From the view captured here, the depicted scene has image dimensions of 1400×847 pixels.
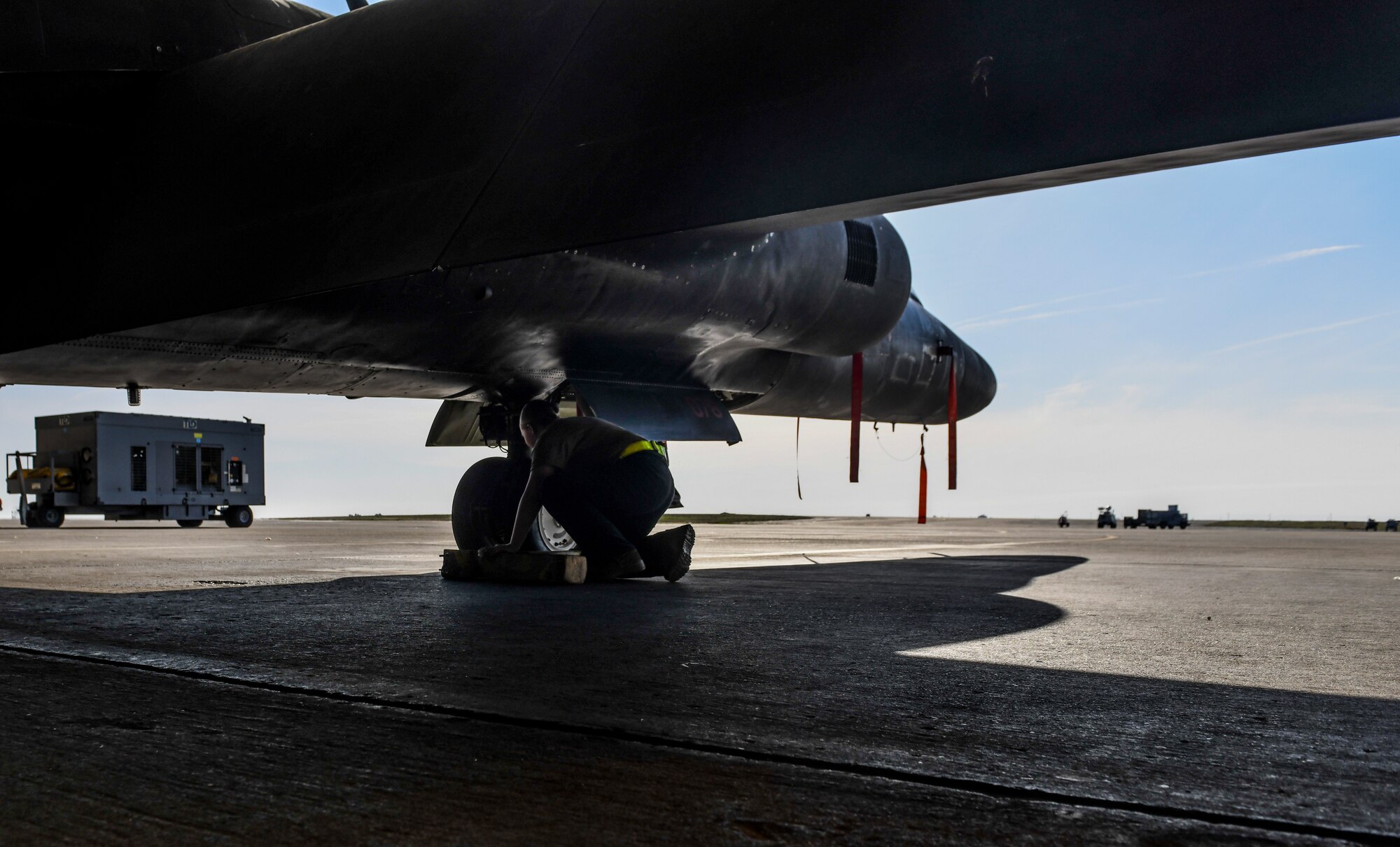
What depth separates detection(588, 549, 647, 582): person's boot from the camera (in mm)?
7520

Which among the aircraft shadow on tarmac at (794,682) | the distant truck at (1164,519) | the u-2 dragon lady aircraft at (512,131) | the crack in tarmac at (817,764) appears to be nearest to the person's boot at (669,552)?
the aircraft shadow on tarmac at (794,682)

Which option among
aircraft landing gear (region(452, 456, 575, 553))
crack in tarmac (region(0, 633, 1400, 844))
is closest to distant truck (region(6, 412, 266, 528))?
aircraft landing gear (region(452, 456, 575, 553))

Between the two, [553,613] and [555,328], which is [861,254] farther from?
[553,613]

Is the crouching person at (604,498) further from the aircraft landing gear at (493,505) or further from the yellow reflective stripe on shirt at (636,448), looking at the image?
the aircraft landing gear at (493,505)

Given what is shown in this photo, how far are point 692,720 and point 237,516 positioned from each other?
2605 cm

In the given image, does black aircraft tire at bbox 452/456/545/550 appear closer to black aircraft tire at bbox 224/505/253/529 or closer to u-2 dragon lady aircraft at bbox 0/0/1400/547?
u-2 dragon lady aircraft at bbox 0/0/1400/547

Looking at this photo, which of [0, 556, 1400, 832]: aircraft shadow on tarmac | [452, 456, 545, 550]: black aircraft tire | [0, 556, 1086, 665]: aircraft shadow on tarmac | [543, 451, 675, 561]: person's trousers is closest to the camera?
[0, 556, 1400, 832]: aircraft shadow on tarmac

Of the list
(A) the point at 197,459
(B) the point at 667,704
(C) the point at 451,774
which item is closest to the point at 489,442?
(B) the point at 667,704

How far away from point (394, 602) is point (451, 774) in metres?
3.84

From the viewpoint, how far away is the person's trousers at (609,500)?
742 centimetres

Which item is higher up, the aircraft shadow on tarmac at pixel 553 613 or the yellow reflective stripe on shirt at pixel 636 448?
the yellow reflective stripe on shirt at pixel 636 448

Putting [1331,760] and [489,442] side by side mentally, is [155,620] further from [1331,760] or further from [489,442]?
[1331,760]

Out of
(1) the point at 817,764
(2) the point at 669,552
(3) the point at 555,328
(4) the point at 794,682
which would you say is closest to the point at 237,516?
(2) the point at 669,552

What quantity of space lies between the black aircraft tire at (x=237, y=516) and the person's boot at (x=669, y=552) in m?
21.1
